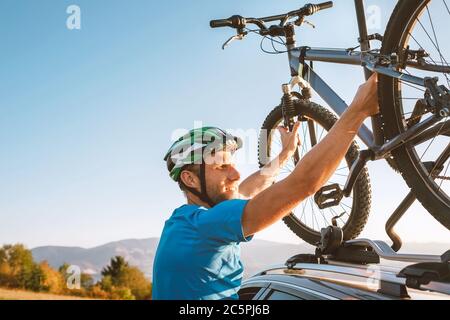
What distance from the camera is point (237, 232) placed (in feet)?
6.67

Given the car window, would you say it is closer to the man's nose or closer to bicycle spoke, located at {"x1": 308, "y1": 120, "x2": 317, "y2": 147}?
the man's nose

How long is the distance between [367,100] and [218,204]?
2.65ft

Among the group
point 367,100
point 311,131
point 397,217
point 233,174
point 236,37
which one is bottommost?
point 397,217

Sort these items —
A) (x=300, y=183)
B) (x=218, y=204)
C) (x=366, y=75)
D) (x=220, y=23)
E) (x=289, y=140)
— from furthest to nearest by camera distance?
(x=220, y=23)
(x=289, y=140)
(x=366, y=75)
(x=218, y=204)
(x=300, y=183)

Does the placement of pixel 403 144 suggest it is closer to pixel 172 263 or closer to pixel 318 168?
pixel 318 168

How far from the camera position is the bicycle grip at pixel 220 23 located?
352 centimetres

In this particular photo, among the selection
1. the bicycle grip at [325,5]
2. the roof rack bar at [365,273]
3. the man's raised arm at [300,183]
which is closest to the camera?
the roof rack bar at [365,273]

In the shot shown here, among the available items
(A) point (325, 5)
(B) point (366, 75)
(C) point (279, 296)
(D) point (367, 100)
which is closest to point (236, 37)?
(A) point (325, 5)

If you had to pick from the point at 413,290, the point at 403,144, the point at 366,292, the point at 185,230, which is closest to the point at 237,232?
the point at 185,230

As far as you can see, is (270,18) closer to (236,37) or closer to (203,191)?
(236,37)

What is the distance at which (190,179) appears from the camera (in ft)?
8.34

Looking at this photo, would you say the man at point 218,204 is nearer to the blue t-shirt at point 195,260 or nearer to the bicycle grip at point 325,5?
the blue t-shirt at point 195,260

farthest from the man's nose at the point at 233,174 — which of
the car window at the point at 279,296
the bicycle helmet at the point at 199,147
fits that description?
the car window at the point at 279,296
